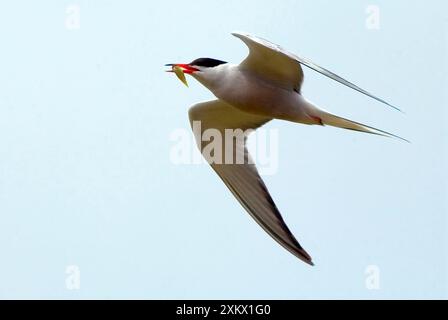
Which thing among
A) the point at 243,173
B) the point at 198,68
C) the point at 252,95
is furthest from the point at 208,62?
the point at 243,173

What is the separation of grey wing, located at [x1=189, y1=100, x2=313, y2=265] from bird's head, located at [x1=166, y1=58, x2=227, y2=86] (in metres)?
0.47

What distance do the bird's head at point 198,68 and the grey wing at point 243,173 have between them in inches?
18.6

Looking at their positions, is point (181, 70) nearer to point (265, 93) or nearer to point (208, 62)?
point (208, 62)

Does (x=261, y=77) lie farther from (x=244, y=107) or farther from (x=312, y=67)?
(x=312, y=67)

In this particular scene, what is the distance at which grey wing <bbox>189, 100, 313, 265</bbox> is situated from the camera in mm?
5707

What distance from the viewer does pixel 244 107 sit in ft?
17.5

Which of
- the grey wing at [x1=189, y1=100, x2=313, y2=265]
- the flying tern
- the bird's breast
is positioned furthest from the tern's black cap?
the grey wing at [x1=189, y1=100, x2=313, y2=265]

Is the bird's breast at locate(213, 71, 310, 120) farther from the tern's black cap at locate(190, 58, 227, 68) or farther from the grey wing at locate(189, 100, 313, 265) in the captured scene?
the grey wing at locate(189, 100, 313, 265)

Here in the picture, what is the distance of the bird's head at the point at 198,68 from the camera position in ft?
17.7
